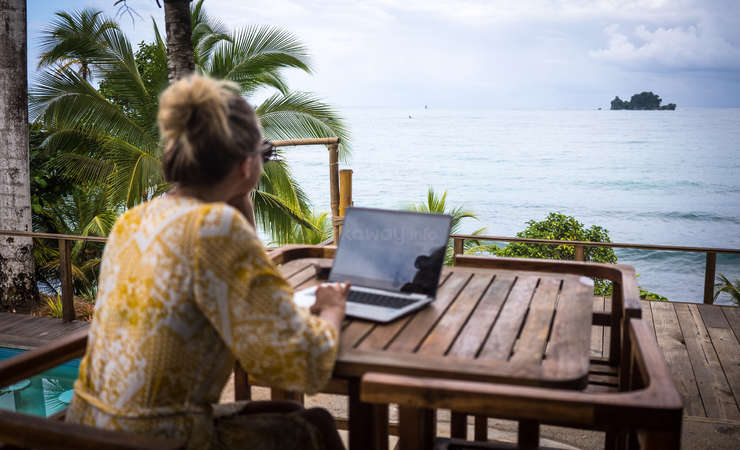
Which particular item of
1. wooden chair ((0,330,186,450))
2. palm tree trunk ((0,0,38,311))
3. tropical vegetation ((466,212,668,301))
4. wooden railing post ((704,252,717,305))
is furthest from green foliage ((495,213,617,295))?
wooden chair ((0,330,186,450))

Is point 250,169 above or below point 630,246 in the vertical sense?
above

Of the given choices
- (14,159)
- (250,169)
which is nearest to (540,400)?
(250,169)

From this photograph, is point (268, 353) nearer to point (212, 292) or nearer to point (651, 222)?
point (212, 292)

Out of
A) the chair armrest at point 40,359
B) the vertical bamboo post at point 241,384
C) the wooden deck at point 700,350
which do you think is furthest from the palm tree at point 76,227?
the chair armrest at point 40,359

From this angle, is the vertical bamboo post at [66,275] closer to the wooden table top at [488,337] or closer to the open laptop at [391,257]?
the wooden table top at [488,337]

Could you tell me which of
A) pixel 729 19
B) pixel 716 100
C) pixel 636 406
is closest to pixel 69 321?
pixel 636 406

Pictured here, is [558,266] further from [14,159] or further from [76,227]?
[76,227]

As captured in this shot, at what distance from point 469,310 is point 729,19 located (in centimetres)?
6067

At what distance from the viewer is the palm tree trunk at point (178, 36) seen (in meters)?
6.24

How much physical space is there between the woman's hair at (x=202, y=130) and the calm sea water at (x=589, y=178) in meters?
28.4

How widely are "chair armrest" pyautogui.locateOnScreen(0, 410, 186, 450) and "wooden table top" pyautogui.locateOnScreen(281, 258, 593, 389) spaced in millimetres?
416

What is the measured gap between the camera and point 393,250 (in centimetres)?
178

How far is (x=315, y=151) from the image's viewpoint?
60.8 m

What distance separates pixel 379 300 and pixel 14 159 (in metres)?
6.96
